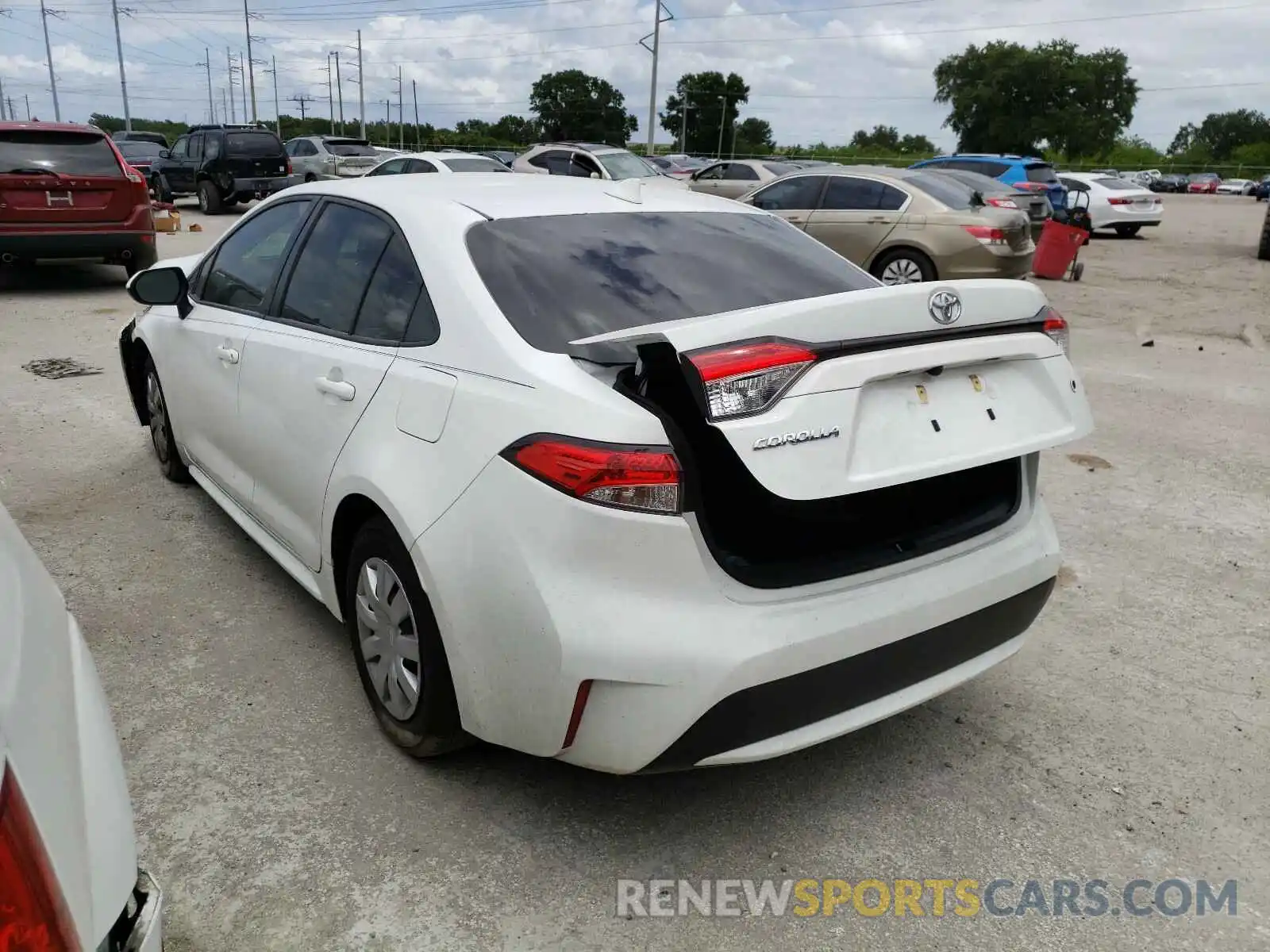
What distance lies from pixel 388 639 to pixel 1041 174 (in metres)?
19.7

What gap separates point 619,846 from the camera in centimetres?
243

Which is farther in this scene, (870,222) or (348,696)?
(870,222)

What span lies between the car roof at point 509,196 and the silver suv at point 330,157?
62.1ft

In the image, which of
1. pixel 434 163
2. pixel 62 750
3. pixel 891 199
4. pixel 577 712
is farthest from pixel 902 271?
pixel 62 750

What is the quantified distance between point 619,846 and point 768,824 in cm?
40

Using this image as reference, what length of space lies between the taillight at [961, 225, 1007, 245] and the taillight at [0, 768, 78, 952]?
1069 centimetres

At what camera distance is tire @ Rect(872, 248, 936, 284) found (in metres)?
10.7

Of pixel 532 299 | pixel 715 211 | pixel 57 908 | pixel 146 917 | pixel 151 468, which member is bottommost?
pixel 151 468

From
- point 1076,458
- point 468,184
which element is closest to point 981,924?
point 468,184

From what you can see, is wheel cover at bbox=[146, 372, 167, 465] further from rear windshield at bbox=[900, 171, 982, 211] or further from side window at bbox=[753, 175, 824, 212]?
rear windshield at bbox=[900, 171, 982, 211]

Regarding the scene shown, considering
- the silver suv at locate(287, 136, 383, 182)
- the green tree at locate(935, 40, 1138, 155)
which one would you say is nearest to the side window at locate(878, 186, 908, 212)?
the silver suv at locate(287, 136, 383, 182)

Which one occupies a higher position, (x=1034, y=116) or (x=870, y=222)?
(x=1034, y=116)

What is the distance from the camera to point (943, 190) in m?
11.2

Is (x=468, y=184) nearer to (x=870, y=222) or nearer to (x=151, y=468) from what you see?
(x=151, y=468)
